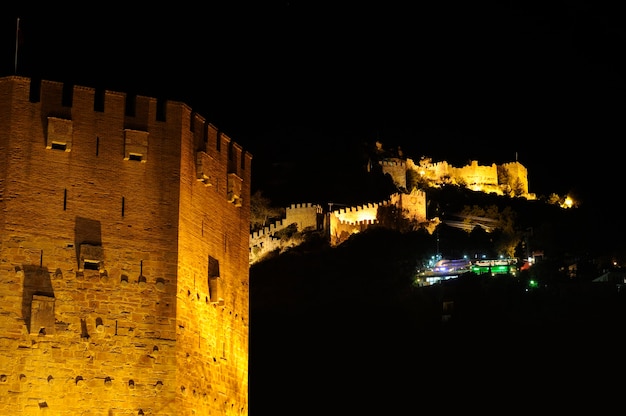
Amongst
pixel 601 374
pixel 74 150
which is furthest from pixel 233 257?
pixel 601 374

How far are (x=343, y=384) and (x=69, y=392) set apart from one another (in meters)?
40.9

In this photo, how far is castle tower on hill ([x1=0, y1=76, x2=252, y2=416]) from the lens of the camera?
16672 millimetres

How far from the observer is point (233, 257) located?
66.9ft

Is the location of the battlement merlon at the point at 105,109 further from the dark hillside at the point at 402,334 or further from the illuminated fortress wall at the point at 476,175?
the illuminated fortress wall at the point at 476,175

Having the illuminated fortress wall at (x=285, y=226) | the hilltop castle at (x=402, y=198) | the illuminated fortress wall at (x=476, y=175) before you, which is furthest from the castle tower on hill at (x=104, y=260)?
the illuminated fortress wall at (x=476, y=175)

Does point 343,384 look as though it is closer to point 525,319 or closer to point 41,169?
A: point 525,319

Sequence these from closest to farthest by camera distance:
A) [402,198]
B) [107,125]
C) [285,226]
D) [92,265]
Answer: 1. [92,265]
2. [107,125]
3. [285,226]
4. [402,198]

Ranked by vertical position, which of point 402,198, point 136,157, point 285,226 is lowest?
point 136,157

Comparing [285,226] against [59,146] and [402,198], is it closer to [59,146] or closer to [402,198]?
[402,198]

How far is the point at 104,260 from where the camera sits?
57.3 ft

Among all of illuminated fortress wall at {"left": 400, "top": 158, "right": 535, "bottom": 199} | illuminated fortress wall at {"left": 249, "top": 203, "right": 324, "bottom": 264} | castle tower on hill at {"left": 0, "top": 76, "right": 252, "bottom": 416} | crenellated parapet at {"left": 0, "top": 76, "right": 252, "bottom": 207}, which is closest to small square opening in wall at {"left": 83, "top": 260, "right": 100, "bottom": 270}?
castle tower on hill at {"left": 0, "top": 76, "right": 252, "bottom": 416}

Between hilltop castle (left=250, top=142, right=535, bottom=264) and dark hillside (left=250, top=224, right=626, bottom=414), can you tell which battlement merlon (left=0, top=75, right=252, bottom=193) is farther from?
hilltop castle (left=250, top=142, right=535, bottom=264)

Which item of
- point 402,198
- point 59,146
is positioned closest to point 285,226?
point 402,198

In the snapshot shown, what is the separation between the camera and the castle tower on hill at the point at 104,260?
16.7 m
